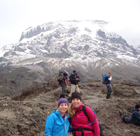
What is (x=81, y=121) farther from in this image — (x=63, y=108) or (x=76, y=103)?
(x=63, y=108)

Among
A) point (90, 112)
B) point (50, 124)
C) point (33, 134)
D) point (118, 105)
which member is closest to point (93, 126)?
point (90, 112)

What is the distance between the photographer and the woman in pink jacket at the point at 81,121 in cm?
338

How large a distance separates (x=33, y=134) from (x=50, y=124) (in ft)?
9.05

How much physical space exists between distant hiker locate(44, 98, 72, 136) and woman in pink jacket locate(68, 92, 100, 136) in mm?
192

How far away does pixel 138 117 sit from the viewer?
654 cm

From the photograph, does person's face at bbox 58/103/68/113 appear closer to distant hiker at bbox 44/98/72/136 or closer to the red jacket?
distant hiker at bbox 44/98/72/136

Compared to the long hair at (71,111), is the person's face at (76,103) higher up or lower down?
higher up

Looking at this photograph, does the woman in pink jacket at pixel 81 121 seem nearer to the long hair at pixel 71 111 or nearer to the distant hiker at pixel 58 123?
the long hair at pixel 71 111

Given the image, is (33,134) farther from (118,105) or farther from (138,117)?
(118,105)

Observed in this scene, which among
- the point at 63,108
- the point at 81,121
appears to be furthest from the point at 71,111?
the point at 81,121

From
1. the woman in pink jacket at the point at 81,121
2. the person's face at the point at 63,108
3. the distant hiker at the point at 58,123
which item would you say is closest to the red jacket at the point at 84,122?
the woman in pink jacket at the point at 81,121

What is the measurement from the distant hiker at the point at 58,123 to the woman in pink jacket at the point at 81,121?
0.19 meters

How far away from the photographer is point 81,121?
347cm

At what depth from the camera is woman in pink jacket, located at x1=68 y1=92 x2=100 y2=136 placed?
338 centimetres
